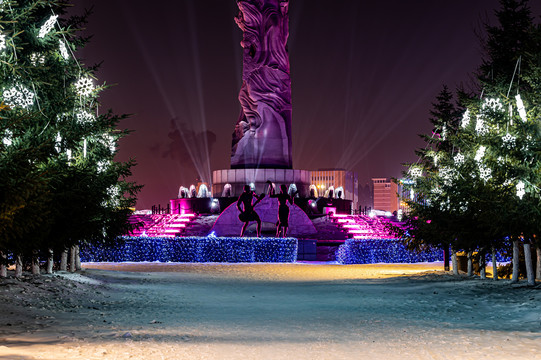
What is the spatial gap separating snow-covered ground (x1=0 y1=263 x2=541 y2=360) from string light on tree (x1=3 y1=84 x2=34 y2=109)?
3686mm

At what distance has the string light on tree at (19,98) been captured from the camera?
14481 mm

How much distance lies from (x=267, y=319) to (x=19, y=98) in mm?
7069

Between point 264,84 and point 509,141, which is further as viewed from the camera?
point 264,84

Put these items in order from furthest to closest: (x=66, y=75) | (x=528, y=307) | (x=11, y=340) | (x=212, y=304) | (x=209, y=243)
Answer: (x=209, y=243)
(x=66, y=75)
(x=212, y=304)
(x=528, y=307)
(x=11, y=340)

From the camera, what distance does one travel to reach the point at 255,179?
49250mm

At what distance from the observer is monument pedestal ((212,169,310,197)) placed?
4925 centimetres

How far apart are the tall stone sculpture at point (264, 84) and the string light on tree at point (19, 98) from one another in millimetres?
34934

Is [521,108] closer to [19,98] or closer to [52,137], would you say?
[52,137]

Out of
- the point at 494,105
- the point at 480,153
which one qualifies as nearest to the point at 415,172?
the point at 480,153

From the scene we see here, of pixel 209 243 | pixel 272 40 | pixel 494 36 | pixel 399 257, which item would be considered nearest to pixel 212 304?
pixel 494 36

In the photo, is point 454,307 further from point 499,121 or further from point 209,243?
point 209,243

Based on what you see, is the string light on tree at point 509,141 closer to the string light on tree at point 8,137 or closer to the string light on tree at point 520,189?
the string light on tree at point 520,189

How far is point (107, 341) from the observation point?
9492 millimetres

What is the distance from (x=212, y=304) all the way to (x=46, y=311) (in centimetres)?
338
